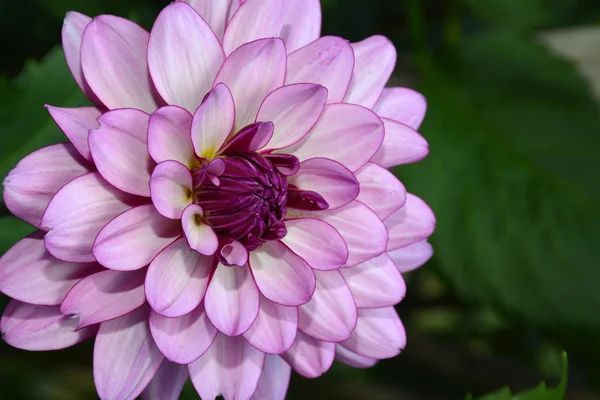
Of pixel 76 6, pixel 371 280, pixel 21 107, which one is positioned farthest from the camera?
pixel 76 6

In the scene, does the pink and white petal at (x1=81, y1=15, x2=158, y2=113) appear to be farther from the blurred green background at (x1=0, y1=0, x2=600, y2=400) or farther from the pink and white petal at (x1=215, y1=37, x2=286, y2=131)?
the blurred green background at (x1=0, y1=0, x2=600, y2=400)

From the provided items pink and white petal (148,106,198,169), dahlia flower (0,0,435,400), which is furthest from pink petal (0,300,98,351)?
pink and white petal (148,106,198,169)

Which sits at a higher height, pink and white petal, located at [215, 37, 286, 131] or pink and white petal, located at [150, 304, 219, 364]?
pink and white petal, located at [215, 37, 286, 131]

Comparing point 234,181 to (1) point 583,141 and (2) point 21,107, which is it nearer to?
(2) point 21,107

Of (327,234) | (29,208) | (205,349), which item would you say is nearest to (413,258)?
(327,234)

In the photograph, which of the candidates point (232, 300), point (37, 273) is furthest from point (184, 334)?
point (37, 273)

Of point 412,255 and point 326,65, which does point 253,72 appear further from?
point 412,255

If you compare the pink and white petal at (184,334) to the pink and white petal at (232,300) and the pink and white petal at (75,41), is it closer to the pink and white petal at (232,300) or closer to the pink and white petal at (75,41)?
the pink and white petal at (232,300)
